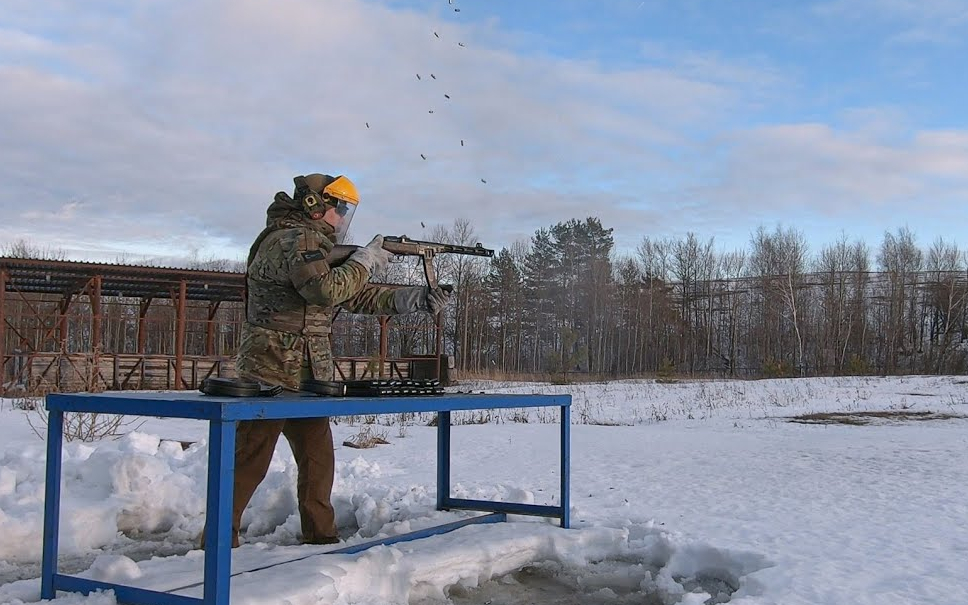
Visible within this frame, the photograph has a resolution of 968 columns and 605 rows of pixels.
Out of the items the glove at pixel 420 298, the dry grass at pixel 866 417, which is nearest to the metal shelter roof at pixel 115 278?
the dry grass at pixel 866 417

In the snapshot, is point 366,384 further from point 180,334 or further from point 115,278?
point 115,278

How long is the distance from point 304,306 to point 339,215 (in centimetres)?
56

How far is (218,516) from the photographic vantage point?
2.67 m

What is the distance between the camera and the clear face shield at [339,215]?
14.4ft

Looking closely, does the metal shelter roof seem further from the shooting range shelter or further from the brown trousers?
the brown trousers

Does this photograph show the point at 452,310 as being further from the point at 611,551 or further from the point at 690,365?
the point at 611,551

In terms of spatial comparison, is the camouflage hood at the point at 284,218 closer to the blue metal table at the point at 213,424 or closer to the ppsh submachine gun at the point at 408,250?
the ppsh submachine gun at the point at 408,250

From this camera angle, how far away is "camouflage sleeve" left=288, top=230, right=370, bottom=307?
379cm

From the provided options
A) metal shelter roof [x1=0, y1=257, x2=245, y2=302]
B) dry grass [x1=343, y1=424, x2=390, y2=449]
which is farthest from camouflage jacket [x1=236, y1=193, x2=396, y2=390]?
metal shelter roof [x1=0, y1=257, x2=245, y2=302]

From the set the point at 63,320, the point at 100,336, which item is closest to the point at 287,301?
the point at 63,320

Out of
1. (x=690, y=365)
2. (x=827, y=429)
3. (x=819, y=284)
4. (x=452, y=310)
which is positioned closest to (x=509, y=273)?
(x=452, y=310)

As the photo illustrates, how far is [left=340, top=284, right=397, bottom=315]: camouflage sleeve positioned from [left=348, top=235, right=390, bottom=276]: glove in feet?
0.72

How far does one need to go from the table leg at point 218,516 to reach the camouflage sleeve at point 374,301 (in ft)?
5.96

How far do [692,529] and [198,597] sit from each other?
119 inches
